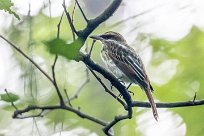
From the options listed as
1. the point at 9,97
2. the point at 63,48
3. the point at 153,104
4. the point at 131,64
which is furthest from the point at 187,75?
the point at 63,48

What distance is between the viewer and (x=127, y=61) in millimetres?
Result: 1173

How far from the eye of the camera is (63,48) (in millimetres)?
603

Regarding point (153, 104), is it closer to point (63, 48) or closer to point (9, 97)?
point (9, 97)

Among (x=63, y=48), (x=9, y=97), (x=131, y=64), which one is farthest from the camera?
(x=131, y=64)

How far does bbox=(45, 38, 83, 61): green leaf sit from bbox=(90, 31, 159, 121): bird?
0.42m

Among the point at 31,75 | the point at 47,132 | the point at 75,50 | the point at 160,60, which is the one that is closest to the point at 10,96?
the point at 31,75

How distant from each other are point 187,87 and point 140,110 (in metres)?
0.12

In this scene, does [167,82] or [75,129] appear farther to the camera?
[75,129]

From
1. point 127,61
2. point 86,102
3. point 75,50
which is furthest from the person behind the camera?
point 86,102

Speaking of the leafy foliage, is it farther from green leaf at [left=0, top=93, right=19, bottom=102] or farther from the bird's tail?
green leaf at [left=0, top=93, right=19, bottom=102]

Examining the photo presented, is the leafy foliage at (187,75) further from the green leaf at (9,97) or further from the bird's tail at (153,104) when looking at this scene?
the green leaf at (9,97)

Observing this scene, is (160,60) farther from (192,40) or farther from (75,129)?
(75,129)

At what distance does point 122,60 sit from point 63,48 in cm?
59

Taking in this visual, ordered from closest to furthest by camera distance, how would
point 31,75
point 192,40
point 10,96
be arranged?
point 10,96, point 31,75, point 192,40
